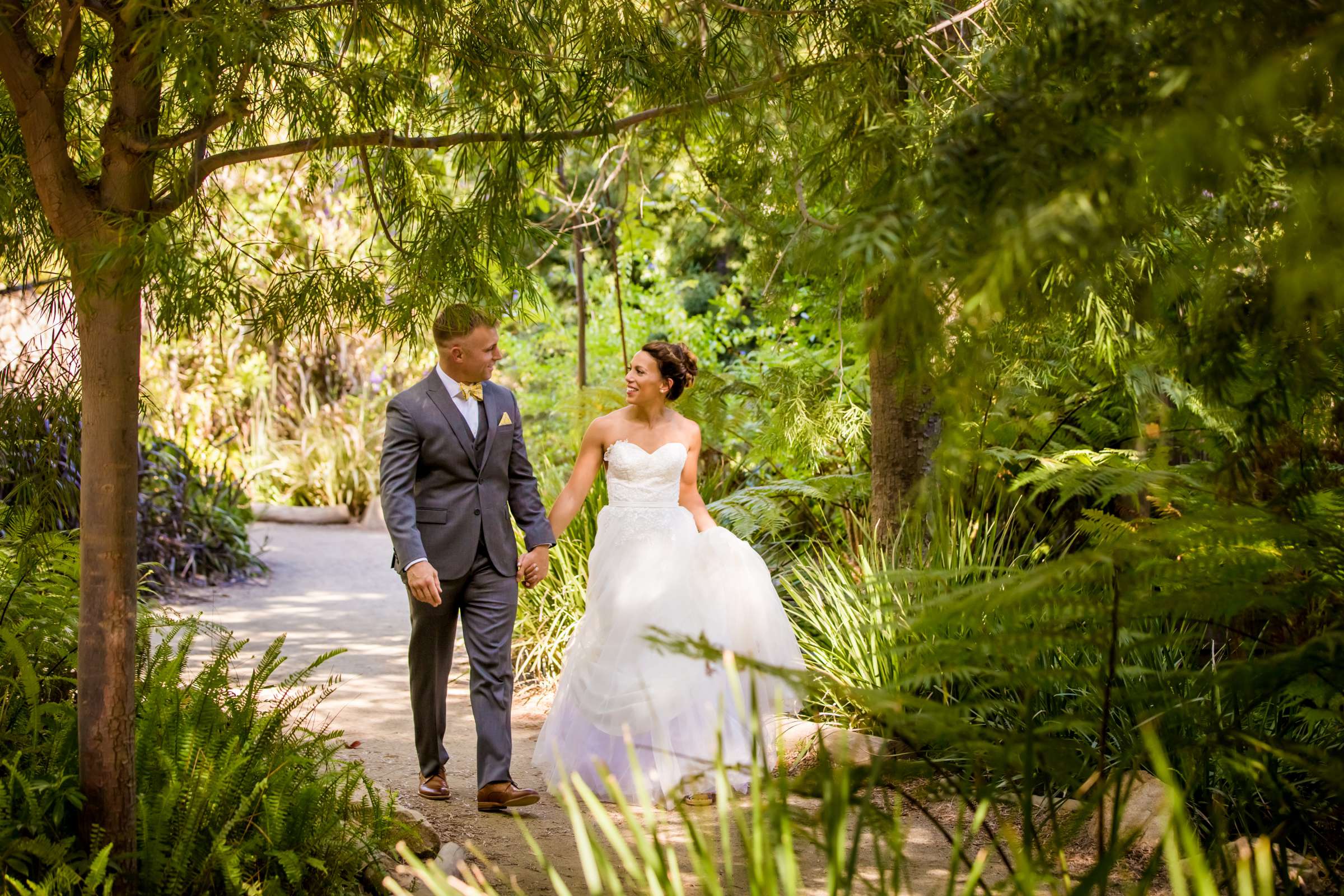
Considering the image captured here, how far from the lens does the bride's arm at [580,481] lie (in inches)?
230

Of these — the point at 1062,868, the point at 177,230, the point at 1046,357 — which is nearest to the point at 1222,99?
the point at 1062,868

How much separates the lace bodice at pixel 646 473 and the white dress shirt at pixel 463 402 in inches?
36.7

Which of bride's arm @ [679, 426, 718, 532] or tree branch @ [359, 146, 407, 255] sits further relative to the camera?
bride's arm @ [679, 426, 718, 532]

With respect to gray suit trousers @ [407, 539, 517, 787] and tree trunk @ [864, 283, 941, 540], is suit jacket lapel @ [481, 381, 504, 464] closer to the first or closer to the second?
gray suit trousers @ [407, 539, 517, 787]

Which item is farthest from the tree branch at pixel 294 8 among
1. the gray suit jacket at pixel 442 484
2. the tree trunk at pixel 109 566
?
the gray suit jacket at pixel 442 484

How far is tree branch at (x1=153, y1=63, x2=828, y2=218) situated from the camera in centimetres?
329

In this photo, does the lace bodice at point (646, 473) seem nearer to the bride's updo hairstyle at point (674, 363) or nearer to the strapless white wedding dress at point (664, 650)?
the strapless white wedding dress at point (664, 650)

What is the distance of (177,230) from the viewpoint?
3166mm

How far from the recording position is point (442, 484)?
5.11 metres

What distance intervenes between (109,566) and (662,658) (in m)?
2.71

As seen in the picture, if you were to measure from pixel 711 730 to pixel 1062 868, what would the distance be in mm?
3544

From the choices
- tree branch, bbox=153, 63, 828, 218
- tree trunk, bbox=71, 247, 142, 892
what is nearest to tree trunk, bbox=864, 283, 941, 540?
tree branch, bbox=153, 63, 828, 218

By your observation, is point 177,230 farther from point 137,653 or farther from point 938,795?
point 938,795

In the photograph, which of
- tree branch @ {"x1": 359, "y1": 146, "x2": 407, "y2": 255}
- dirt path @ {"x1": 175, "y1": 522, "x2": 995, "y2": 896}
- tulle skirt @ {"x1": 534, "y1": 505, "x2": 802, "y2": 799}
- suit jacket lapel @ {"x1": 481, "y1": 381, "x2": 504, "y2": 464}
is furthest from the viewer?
tulle skirt @ {"x1": 534, "y1": 505, "x2": 802, "y2": 799}
